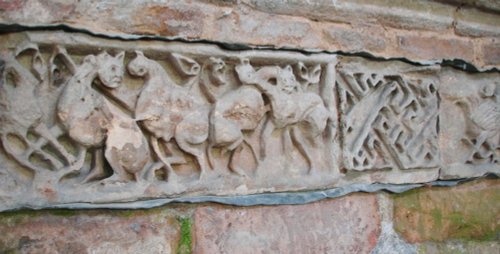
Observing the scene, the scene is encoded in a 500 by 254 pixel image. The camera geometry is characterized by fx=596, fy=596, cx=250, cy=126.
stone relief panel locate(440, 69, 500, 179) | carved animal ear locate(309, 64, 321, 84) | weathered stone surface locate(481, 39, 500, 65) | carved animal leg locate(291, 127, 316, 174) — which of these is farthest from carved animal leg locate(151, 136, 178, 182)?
weathered stone surface locate(481, 39, 500, 65)

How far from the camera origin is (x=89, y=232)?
171cm

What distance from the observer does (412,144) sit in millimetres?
2414

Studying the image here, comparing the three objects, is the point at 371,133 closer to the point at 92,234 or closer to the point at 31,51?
the point at 92,234

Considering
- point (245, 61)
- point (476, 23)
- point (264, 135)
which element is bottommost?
point (264, 135)

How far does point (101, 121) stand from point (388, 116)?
1.16 metres

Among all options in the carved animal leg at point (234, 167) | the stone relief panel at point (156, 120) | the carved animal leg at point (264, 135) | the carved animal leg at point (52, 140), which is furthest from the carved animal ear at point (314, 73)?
the carved animal leg at point (52, 140)

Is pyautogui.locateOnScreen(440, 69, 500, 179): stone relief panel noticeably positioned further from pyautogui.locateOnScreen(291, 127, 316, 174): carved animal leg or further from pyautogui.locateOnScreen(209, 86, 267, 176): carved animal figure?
pyautogui.locateOnScreen(209, 86, 267, 176): carved animal figure

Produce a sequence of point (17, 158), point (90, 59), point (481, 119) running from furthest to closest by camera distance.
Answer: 1. point (481, 119)
2. point (90, 59)
3. point (17, 158)

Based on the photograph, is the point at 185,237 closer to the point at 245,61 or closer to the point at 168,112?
the point at 168,112

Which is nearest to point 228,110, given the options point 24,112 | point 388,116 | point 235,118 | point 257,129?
point 235,118

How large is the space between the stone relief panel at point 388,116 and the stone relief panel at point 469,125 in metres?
0.09

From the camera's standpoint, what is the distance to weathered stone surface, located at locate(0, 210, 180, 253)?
161cm

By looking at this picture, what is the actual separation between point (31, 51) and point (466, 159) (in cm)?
182

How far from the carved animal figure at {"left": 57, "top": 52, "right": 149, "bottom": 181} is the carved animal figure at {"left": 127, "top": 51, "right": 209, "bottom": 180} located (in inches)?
1.8
